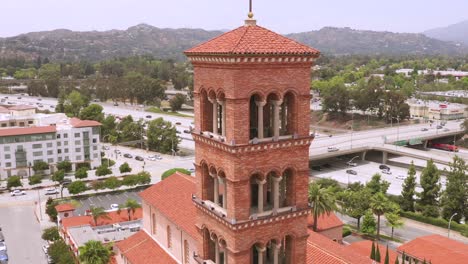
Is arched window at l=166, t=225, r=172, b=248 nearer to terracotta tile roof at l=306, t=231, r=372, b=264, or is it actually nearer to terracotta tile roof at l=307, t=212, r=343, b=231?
terracotta tile roof at l=306, t=231, r=372, b=264

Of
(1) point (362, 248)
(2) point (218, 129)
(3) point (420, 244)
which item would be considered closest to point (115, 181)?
(1) point (362, 248)

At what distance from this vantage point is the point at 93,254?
43.6m

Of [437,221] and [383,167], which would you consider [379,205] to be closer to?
[437,221]

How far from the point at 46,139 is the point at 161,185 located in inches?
2448

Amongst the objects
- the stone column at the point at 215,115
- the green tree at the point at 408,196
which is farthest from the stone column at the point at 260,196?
the green tree at the point at 408,196

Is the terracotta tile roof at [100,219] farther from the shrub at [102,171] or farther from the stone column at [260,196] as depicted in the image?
the stone column at [260,196]

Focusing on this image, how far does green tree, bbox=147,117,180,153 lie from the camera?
111 meters

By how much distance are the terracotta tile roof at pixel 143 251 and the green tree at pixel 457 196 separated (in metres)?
42.7

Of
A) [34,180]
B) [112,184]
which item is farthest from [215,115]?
[34,180]

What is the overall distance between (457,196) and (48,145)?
75.4 meters

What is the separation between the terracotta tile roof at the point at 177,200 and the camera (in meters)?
33.6

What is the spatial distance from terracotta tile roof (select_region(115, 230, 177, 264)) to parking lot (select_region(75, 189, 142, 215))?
32.1 m

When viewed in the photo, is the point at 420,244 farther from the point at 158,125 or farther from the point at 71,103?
the point at 71,103

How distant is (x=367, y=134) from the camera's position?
125500mm
